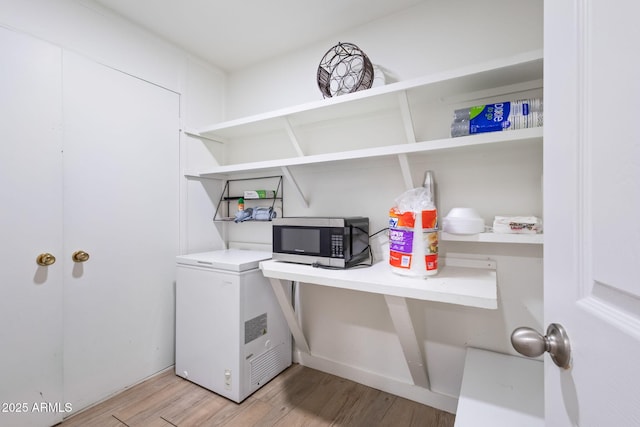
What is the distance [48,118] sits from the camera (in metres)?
1.47

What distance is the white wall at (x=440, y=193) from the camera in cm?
139

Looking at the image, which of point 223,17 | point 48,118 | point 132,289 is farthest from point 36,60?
point 132,289

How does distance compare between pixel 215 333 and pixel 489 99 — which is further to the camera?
pixel 215 333

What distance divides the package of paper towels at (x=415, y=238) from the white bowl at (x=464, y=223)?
0.34ft

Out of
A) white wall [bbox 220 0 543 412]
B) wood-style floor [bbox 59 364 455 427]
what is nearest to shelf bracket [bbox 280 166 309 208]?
white wall [bbox 220 0 543 412]

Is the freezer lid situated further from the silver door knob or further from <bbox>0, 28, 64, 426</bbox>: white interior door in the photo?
the silver door knob

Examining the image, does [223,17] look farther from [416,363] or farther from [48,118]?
[416,363]

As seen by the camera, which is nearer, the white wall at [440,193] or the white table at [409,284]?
the white table at [409,284]

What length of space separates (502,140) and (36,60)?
7.65 ft

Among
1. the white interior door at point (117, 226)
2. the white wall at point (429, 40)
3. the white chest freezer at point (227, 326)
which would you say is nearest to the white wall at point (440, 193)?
the white wall at point (429, 40)

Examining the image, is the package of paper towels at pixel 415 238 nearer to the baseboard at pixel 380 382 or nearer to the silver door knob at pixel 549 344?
the silver door knob at pixel 549 344

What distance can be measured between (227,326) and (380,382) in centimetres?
104

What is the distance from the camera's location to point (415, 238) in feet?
3.98

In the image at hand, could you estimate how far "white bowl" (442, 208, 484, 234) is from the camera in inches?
49.4
